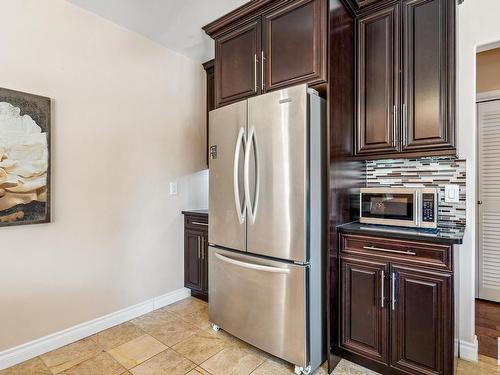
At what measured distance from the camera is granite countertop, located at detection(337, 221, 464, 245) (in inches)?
63.4

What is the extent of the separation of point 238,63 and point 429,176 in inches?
69.8

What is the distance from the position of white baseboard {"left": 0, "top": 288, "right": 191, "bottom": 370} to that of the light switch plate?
2.63 metres

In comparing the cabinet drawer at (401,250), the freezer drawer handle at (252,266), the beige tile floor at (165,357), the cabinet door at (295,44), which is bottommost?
the beige tile floor at (165,357)

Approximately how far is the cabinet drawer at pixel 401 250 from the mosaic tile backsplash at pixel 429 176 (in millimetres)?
593

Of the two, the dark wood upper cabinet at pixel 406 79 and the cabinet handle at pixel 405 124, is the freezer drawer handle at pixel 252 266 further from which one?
the cabinet handle at pixel 405 124

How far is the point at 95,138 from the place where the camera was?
2385 mm

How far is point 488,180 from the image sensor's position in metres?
3.00

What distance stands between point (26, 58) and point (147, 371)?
233cm

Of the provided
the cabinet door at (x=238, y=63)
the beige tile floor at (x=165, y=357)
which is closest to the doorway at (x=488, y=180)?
the beige tile floor at (x=165, y=357)

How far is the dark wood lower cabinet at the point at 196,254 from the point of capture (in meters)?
2.86

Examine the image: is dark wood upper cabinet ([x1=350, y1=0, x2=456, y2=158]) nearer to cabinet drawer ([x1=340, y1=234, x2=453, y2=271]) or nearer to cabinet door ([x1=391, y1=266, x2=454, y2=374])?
cabinet drawer ([x1=340, y1=234, x2=453, y2=271])

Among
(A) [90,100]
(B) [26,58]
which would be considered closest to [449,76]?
(A) [90,100]

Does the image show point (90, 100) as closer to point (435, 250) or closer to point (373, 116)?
point (373, 116)

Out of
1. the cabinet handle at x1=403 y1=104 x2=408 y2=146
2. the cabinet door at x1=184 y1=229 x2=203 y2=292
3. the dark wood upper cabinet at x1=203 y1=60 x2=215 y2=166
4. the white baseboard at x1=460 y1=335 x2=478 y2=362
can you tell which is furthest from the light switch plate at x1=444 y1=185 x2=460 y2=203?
the dark wood upper cabinet at x1=203 y1=60 x2=215 y2=166
